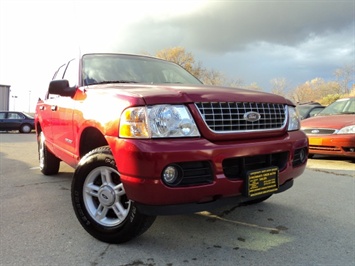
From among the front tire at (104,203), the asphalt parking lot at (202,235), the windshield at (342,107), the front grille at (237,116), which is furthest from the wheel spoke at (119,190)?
the windshield at (342,107)

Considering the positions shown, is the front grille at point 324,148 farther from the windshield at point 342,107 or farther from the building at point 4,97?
the building at point 4,97

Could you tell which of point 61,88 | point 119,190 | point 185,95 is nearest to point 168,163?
point 185,95

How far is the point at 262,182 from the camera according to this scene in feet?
8.57

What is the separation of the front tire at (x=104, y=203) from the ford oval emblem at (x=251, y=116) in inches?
41.8

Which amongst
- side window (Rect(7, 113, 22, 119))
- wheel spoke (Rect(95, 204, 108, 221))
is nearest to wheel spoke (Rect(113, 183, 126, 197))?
wheel spoke (Rect(95, 204, 108, 221))

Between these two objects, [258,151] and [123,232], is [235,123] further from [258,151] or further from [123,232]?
[123,232]

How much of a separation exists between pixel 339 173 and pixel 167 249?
14.2 feet

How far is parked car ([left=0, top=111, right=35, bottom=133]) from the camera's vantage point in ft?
70.9

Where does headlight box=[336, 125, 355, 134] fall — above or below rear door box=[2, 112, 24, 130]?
above

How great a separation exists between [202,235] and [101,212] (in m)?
0.89

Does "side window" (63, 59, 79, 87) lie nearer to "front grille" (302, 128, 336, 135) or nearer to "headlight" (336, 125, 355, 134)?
→ "front grille" (302, 128, 336, 135)

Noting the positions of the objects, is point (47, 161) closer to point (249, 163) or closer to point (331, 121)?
point (249, 163)

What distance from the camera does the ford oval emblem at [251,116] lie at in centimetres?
263

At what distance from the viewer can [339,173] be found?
19.2 ft
